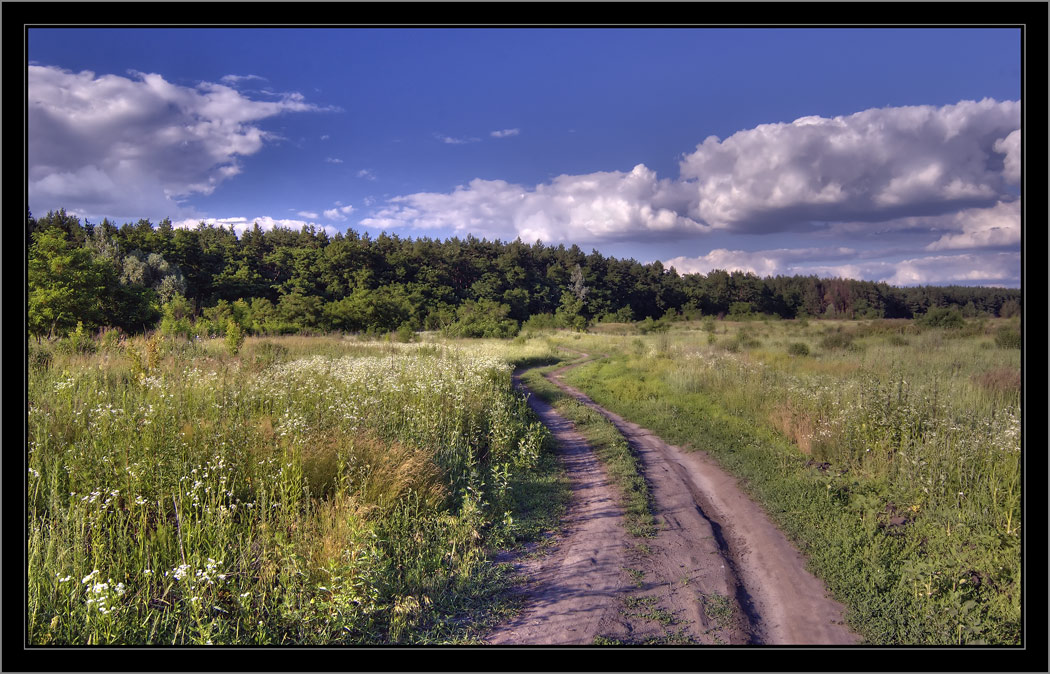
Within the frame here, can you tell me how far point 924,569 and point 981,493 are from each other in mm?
915

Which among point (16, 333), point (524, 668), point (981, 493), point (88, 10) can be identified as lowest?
point (524, 668)

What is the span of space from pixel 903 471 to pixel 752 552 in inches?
78.5

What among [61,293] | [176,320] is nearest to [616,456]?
[61,293]

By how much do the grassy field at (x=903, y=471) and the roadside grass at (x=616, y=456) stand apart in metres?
1.39

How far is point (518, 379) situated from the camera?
17969mm

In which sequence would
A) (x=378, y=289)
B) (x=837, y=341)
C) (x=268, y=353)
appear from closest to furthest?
(x=837, y=341), (x=268, y=353), (x=378, y=289)

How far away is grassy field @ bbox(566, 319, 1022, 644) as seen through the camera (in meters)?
2.89

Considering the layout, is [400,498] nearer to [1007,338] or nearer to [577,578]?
[577,578]

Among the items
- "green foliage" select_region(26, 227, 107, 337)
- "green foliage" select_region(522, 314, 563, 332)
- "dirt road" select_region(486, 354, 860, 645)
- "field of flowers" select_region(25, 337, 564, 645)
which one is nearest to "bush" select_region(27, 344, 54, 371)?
"field of flowers" select_region(25, 337, 564, 645)

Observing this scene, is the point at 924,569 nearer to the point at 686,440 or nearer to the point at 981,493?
the point at 981,493

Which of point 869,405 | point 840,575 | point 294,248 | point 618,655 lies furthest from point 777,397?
point 294,248

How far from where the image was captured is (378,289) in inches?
1615

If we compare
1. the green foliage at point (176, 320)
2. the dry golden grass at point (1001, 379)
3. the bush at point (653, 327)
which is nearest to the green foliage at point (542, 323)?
the bush at point (653, 327)

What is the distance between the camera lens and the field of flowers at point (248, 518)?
2.93 m
